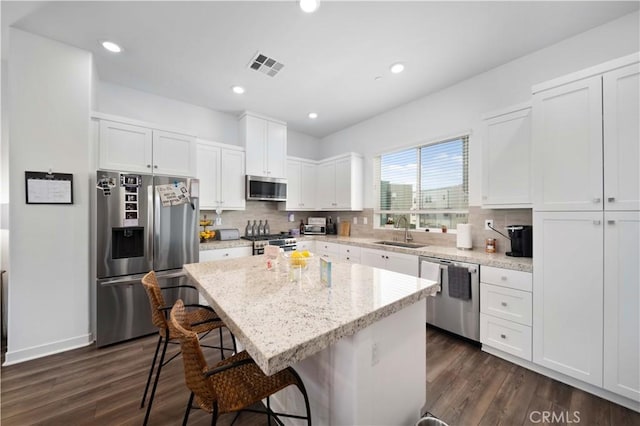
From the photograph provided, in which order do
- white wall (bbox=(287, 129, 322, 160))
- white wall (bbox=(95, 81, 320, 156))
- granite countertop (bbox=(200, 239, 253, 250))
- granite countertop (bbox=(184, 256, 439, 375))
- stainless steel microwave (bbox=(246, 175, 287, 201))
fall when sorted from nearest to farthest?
granite countertop (bbox=(184, 256, 439, 375)) → white wall (bbox=(95, 81, 320, 156)) → granite countertop (bbox=(200, 239, 253, 250)) → stainless steel microwave (bbox=(246, 175, 287, 201)) → white wall (bbox=(287, 129, 322, 160))

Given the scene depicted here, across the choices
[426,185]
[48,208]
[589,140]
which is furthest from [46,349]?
[589,140]

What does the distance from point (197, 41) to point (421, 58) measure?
7.39 feet

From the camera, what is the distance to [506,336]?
2186 mm

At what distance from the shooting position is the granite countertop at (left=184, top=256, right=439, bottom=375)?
81cm

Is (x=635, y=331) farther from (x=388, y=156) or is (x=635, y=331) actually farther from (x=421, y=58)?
(x=388, y=156)

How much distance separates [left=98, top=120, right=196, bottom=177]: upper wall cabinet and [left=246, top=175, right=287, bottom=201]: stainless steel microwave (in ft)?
3.12

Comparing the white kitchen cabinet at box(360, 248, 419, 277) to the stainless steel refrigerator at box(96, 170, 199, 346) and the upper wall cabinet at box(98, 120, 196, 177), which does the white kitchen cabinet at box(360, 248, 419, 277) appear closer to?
the stainless steel refrigerator at box(96, 170, 199, 346)

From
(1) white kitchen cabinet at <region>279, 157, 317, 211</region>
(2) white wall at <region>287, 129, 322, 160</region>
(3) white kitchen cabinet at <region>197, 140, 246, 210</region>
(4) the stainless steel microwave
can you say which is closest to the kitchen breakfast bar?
(3) white kitchen cabinet at <region>197, 140, 246, 210</region>

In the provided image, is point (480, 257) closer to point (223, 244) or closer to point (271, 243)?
point (271, 243)

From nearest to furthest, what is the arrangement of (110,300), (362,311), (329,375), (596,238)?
(362,311), (329,375), (596,238), (110,300)

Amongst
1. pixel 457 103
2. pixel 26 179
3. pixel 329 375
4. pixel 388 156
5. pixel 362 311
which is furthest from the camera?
pixel 388 156

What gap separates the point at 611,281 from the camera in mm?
1701

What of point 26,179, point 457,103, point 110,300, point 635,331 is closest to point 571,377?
point 635,331

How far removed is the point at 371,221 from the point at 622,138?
9.50 feet
